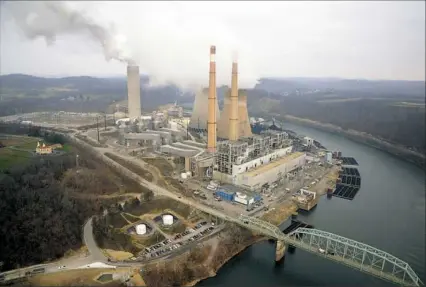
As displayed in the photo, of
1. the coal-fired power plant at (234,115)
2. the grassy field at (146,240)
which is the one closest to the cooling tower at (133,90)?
the coal-fired power plant at (234,115)

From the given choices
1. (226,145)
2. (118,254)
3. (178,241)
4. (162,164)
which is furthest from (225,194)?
(118,254)

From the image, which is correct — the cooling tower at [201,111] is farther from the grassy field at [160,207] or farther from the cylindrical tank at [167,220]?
the cylindrical tank at [167,220]

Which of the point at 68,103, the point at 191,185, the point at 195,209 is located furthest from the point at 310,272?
the point at 68,103

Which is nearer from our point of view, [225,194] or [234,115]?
[225,194]

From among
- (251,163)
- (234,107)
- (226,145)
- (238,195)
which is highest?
(234,107)

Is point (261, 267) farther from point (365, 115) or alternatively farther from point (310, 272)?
point (365, 115)

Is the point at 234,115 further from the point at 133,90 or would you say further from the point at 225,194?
the point at 133,90
